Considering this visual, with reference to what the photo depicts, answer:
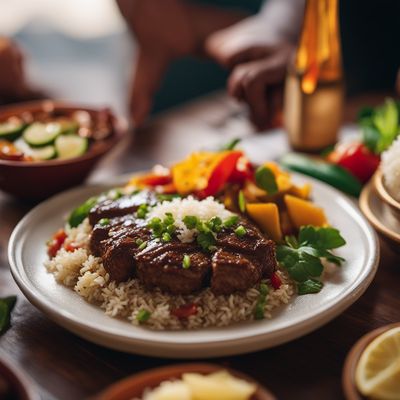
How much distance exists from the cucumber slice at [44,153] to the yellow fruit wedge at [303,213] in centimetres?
121

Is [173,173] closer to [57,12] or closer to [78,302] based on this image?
[78,302]

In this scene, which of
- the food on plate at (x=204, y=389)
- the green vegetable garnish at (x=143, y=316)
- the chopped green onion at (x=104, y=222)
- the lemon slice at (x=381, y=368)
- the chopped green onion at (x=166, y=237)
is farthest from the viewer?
the chopped green onion at (x=104, y=222)

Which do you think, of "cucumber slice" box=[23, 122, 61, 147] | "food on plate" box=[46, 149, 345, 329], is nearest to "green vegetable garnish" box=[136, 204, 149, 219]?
"food on plate" box=[46, 149, 345, 329]

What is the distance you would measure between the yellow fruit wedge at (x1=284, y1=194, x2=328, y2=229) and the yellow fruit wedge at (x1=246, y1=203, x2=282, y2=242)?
0.36 feet

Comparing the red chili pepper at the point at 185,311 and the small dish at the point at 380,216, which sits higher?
the red chili pepper at the point at 185,311

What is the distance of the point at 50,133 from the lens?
3.03 meters

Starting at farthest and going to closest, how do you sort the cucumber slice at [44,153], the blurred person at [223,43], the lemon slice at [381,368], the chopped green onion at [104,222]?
the blurred person at [223,43] → the cucumber slice at [44,153] → the chopped green onion at [104,222] → the lemon slice at [381,368]

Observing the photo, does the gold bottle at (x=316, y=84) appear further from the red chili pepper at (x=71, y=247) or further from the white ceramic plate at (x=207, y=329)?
the red chili pepper at (x=71, y=247)

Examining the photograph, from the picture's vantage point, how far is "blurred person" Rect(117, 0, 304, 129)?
12.2 ft

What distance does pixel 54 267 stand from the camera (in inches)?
87.3

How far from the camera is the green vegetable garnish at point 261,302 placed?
1.90m

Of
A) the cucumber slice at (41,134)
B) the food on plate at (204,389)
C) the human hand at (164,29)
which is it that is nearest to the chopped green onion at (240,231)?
the food on plate at (204,389)

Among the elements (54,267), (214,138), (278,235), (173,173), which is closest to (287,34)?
(214,138)

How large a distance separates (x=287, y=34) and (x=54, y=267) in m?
2.81
